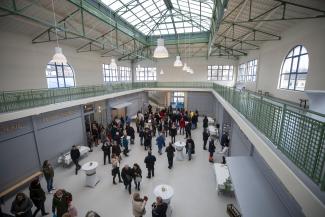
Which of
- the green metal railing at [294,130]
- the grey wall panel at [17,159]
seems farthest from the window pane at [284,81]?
the grey wall panel at [17,159]

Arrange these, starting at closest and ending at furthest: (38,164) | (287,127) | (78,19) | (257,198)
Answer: (287,127) → (257,198) → (38,164) → (78,19)

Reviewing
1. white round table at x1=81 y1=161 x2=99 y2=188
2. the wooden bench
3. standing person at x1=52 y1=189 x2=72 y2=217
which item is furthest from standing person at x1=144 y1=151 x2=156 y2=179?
the wooden bench

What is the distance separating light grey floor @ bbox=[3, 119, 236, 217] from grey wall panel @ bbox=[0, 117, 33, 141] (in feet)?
8.66

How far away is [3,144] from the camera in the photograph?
6984 mm

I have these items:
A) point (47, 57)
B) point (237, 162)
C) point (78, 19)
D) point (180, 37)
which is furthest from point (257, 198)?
point (180, 37)

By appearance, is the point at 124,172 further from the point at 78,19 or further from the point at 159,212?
the point at 78,19

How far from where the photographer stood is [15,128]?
24.2 feet

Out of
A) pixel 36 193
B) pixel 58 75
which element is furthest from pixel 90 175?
pixel 58 75

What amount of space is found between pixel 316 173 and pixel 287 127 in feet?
3.32

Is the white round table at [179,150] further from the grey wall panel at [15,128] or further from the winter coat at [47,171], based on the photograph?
the grey wall panel at [15,128]

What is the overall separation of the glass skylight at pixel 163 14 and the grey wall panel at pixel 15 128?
33.0 ft

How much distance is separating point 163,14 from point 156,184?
1619 cm

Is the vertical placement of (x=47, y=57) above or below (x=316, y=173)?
above

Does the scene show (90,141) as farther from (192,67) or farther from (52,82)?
(192,67)
